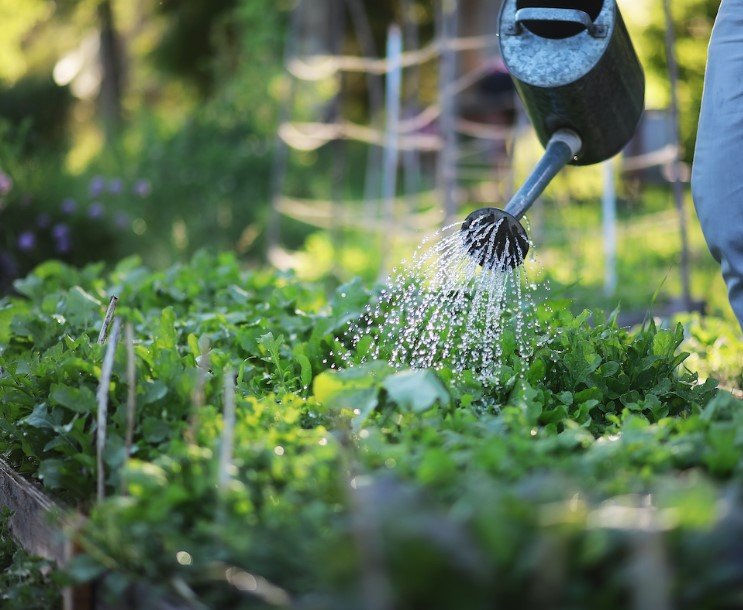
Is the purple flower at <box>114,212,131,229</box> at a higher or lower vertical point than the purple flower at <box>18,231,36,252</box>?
higher

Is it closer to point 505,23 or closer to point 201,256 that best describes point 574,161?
point 505,23

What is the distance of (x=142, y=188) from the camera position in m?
6.79

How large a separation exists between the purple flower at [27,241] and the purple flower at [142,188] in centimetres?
97

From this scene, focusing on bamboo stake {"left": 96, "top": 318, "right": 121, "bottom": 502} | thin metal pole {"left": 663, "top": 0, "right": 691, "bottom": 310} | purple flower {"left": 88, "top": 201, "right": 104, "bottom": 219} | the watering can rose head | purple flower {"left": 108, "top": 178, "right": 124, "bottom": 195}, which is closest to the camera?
bamboo stake {"left": 96, "top": 318, "right": 121, "bottom": 502}

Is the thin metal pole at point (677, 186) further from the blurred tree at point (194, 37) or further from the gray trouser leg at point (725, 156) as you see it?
the blurred tree at point (194, 37)

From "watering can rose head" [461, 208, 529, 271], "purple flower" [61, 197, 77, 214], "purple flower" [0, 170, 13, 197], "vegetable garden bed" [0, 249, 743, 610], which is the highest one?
"purple flower" [61, 197, 77, 214]

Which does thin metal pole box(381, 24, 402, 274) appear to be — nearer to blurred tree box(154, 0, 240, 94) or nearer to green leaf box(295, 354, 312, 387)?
green leaf box(295, 354, 312, 387)

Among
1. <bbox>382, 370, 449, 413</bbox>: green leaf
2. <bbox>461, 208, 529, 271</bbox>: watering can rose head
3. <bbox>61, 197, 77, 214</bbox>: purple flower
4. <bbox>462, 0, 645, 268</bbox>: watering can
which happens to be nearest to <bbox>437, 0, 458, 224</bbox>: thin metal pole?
<bbox>61, 197, 77, 214</bbox>: purple flower

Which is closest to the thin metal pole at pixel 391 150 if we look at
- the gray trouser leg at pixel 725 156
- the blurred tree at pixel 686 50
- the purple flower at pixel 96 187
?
the purple flower at pixel 96 187

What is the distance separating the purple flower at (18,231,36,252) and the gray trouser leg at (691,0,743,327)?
168 inches

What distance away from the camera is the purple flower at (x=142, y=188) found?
6805 millimetres

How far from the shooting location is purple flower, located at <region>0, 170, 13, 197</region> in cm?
583

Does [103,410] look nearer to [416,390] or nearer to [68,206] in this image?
[416,390]

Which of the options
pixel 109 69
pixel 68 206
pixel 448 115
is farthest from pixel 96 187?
pixel 109 69
